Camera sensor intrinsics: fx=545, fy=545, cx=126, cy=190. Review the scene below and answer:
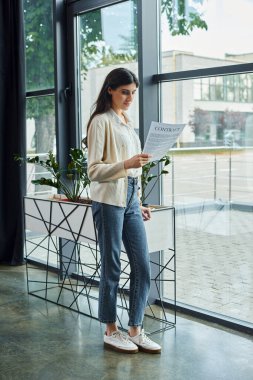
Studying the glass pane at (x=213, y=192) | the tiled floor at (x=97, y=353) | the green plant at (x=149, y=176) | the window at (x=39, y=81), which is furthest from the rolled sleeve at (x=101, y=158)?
the window at (x=39, y=81)

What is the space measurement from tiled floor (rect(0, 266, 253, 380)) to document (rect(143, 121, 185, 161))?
1.02m

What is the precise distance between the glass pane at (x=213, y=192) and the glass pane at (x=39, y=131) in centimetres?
133

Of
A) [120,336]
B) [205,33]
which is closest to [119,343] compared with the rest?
[120,336]

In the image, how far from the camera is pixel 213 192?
3.31 meters

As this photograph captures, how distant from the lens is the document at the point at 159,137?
2.70 meters

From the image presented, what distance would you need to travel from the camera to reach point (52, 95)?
→ 4.47 m

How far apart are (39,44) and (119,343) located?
2.73m

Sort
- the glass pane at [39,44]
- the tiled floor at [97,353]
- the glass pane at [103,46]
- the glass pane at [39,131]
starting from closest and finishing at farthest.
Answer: the tiled floor at [97,353] < the glass pane at [103,46] < the glass pane at [39,44] < the glass pane at [39,131]

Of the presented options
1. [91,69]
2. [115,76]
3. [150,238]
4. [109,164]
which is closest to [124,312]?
[150,238]

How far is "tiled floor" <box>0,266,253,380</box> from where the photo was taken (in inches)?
102

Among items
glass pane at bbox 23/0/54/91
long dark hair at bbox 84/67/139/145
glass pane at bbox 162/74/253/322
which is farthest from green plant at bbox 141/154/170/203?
glass pane at bbox 23/0/54/91

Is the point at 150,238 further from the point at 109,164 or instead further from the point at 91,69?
the point at 91,69

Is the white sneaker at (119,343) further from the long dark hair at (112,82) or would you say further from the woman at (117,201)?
the long dark hair at (112,82)

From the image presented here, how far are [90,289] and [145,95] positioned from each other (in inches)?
57.1
